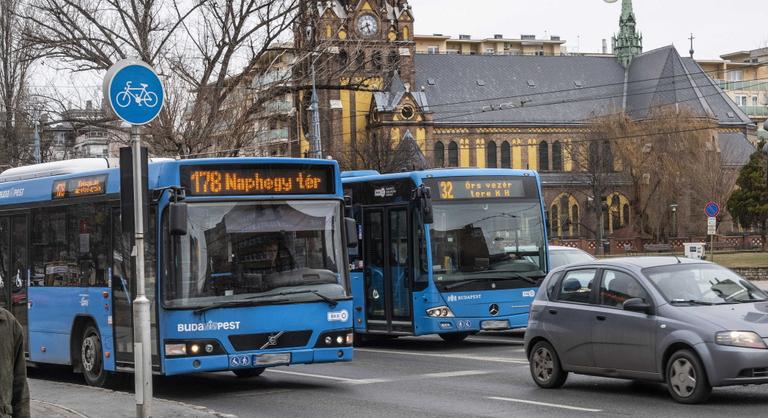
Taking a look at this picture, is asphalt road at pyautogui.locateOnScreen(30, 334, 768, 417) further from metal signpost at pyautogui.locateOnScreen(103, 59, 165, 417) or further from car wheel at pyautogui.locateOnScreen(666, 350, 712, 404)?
metal signpost at pyautogui.locateOnScreen(103, 59, 165, 417)

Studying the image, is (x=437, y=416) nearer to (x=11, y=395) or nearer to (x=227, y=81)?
(x=11, y=395)

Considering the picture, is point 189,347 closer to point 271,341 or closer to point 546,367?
point 271,341

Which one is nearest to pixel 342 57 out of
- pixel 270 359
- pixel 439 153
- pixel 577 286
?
pixel 270 359

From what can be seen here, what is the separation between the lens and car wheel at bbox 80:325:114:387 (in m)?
15.8

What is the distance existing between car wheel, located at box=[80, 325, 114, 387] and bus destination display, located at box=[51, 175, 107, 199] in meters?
1.74

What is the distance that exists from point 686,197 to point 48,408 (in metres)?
76.0

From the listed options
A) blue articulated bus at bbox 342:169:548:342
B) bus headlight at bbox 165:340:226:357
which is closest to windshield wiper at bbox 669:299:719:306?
bus headlight at bbox 165:340:226:357

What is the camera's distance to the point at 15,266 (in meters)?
17.9

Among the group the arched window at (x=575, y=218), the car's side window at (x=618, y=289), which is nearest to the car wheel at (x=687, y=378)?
the car's side window at (x=618, y=289)

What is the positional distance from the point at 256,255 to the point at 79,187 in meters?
3.29

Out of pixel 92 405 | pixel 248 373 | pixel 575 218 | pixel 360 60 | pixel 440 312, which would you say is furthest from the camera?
pixel 575 218

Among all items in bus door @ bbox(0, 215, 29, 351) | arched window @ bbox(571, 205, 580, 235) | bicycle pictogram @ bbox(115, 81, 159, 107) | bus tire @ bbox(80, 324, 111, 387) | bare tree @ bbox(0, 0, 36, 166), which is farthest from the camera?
arched window @ bbox(571, 205, 580, 235)

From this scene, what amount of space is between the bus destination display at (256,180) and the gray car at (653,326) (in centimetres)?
303

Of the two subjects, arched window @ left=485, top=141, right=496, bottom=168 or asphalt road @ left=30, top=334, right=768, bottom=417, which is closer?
asphalt road @ left=30, top=334, right=768, bottom=417
